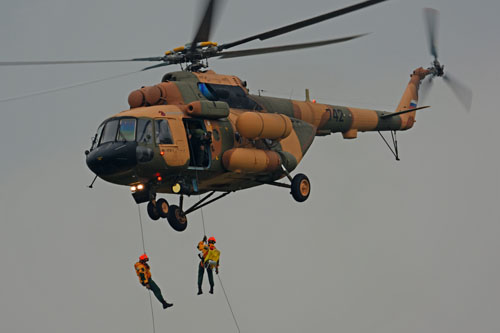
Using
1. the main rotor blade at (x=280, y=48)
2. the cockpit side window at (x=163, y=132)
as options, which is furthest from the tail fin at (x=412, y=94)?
the cockpit side window at (x=163, y=132)

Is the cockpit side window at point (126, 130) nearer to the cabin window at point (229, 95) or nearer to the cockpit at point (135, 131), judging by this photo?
the cockpit at point (135, 131)

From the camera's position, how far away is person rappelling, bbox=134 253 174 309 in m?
25.0

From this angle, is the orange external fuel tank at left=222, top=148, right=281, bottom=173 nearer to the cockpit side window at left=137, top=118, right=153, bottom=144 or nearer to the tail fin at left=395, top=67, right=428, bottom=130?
the cockpit side window at left=137, top=118, right=153, bottom=144

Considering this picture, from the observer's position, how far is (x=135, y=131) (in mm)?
24125

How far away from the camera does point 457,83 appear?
34594 millimetres

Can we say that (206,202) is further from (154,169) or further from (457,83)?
(457,83)

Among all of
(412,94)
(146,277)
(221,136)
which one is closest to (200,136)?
(221,136)

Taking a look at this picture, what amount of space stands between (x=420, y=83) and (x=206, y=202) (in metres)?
12.2

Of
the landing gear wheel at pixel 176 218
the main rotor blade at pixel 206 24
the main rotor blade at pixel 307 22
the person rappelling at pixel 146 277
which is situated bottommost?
the person rappelling at pixel 146 277

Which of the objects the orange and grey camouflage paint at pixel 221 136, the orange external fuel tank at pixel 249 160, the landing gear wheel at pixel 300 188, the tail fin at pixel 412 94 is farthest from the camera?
the tail fin at pixel 412 94

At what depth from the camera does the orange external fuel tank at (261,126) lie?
84.2 ft

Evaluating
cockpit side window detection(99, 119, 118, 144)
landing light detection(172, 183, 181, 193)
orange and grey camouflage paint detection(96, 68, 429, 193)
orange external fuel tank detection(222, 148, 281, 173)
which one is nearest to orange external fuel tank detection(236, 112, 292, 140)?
orange and grey camouflage paint detection(96, 68, 429, 193)

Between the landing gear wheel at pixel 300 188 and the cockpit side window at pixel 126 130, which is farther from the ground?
the cockpit side window at pixel 126 130

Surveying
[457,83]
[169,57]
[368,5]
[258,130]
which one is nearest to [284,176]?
[258,130]
